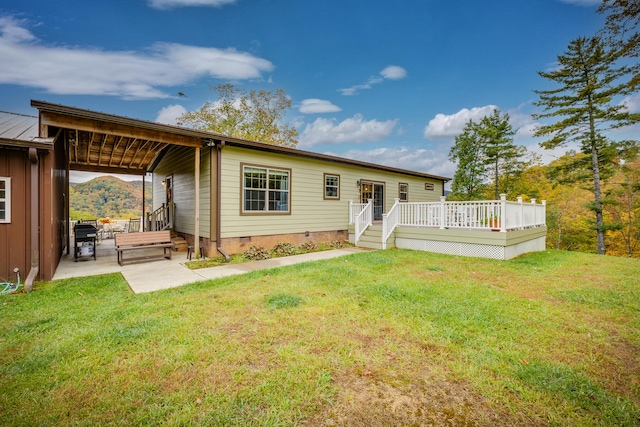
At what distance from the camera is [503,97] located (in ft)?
62.8

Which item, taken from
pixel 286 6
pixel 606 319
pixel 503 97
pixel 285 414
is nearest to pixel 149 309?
pixel 285 414

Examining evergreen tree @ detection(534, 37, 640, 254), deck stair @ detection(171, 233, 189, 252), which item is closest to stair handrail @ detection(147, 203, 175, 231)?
deck stair @ detection(171, 233, 189, 252)

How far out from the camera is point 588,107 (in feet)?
47.4

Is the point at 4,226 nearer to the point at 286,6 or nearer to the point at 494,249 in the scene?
the point at 494,249

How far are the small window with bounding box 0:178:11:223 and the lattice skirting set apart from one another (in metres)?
10.0

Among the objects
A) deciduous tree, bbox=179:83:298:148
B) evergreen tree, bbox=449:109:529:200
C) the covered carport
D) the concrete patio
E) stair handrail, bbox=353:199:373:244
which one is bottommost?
the concrete patio

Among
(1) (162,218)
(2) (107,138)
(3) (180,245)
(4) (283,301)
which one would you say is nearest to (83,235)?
(3) (180,245)

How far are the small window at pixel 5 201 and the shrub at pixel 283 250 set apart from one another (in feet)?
19.0

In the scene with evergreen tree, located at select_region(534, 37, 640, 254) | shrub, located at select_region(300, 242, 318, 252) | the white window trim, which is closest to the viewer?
the white window trim

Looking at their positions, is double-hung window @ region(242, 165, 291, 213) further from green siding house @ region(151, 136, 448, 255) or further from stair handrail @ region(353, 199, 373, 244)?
stair handrail @ region(353, 199, 373, 244)

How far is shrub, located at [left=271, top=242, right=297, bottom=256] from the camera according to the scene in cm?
861

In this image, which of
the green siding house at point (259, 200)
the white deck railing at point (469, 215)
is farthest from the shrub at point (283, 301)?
the white deck railing at point (469, 215)

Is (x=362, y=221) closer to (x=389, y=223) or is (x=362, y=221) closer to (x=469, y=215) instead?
(x=389, y=223)

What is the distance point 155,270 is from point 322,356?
217 inches
